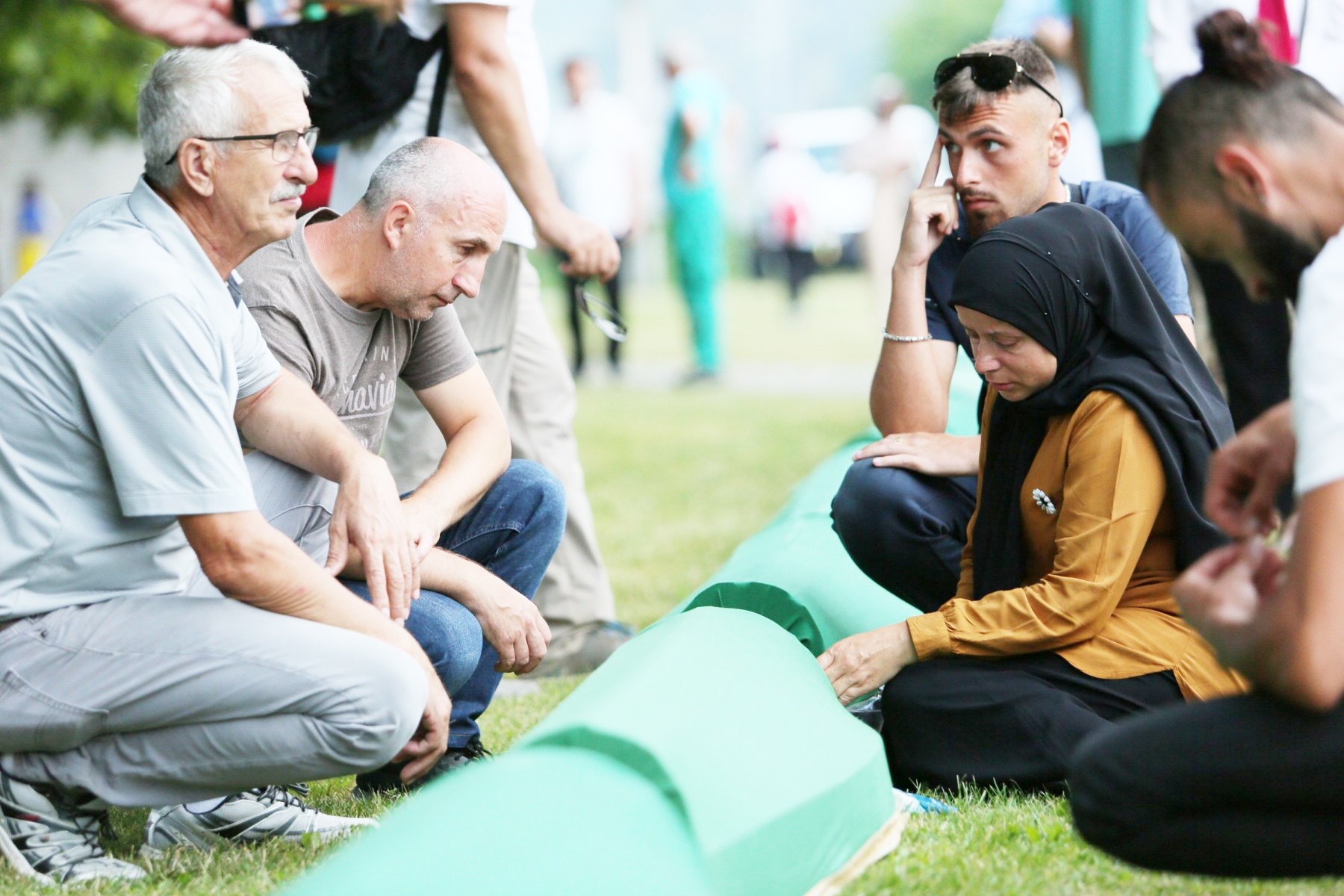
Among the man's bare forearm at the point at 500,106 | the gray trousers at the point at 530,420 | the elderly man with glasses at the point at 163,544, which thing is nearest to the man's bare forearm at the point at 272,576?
the elderly man with glasses at the point at 163,544

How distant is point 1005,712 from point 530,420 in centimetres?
170

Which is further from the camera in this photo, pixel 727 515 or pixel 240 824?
pixel 727 515

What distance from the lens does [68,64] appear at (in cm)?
1303

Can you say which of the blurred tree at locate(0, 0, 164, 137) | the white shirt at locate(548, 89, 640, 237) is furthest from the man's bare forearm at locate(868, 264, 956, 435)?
the blurred tree at locate(0, 0, 164, 137)

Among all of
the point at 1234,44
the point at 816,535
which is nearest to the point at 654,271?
the point at 816,535

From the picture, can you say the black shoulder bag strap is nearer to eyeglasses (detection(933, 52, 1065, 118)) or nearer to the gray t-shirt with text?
the gray t-shirt with text

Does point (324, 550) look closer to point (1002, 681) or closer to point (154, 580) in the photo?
point (154, 580)

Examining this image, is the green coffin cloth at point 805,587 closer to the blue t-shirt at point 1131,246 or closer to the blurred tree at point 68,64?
the blue t-shirt at point 1131,246

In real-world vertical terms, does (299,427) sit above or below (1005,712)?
above

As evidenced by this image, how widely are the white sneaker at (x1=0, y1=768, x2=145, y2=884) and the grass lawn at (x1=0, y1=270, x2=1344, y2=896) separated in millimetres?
41

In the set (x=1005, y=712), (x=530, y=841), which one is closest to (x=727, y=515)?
(x=1005, y=712)

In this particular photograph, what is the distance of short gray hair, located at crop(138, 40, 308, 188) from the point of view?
248 cm

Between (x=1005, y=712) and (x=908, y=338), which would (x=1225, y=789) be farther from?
(x=908, y=338)

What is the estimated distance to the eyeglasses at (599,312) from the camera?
396 centimetres
